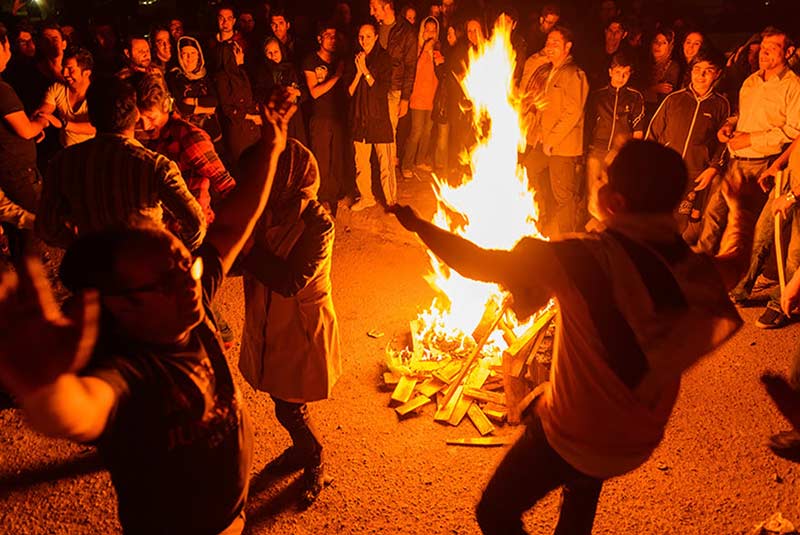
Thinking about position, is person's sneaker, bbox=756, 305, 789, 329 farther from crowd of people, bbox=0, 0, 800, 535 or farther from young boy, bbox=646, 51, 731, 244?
young boy, bbox=646, 51, 731, 244

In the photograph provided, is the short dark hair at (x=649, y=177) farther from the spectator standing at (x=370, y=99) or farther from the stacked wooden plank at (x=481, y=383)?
the spectator standing at (x=370, y=99)

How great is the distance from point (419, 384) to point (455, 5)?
8.05 meters

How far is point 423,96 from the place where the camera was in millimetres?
10383

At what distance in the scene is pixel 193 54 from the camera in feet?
25.8

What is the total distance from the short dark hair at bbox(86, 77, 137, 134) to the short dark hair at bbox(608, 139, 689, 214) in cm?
321

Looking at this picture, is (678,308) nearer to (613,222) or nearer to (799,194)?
(613,222)

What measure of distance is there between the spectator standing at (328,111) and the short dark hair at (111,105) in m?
5.07

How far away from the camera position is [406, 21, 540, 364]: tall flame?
6004mm

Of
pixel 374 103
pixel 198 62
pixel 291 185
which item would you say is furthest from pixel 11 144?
pixel 374 103

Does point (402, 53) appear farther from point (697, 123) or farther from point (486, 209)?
point (697, 123)

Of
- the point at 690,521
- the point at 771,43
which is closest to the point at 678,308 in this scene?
the point at 690,521

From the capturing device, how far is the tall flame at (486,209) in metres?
6.00

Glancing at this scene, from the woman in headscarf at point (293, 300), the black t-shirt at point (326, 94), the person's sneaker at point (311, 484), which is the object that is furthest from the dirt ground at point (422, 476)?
the black t-shirt at point (326, 94)

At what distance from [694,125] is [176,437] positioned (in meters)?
7.35
